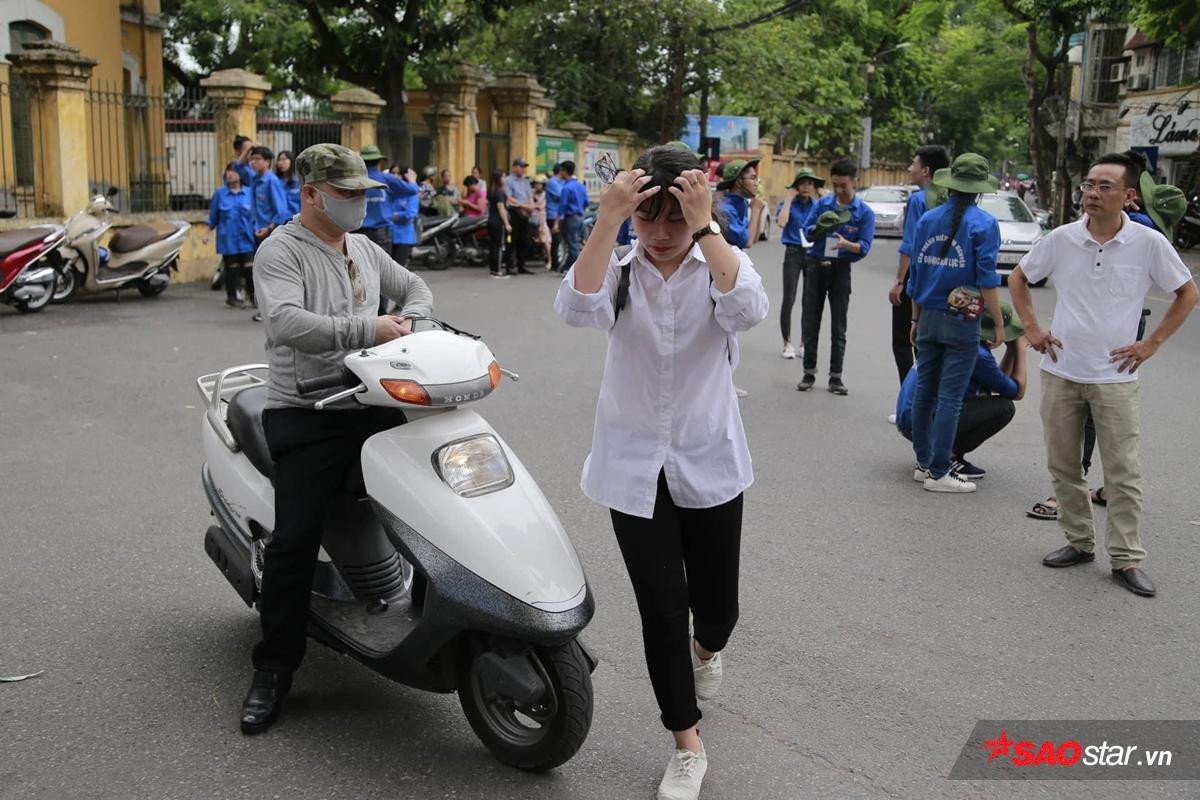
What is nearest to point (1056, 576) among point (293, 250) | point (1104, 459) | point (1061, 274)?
point (1104, 459)

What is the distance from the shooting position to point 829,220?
885cm

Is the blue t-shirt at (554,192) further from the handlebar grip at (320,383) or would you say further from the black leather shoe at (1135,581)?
the handlebar grip at (320,383)

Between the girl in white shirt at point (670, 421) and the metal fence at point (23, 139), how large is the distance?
41.6ft

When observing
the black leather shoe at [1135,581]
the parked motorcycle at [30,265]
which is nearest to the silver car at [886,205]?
the parked motorcycle at [30,265]

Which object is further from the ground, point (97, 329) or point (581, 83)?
point (581, 83)

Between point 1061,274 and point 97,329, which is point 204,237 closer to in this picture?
point 97,329

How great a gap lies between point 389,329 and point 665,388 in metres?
0.85

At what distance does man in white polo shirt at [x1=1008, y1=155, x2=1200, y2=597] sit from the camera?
16.5 feet

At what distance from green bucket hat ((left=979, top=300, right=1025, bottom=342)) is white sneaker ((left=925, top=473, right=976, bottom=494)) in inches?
31.0

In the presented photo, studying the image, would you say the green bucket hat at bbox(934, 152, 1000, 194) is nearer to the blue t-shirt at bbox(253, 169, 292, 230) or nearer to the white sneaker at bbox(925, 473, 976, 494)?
the white sneaker at bbox(925, 473, 976, 494)

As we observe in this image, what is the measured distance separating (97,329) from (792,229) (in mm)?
6478

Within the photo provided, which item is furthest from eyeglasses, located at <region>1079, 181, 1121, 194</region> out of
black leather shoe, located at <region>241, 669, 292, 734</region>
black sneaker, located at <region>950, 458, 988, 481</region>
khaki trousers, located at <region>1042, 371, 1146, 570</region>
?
black leather shoe, located at <region>241, 669, 292, 734</region>

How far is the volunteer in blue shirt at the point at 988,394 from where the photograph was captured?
663 cm

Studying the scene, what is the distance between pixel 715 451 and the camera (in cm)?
321
